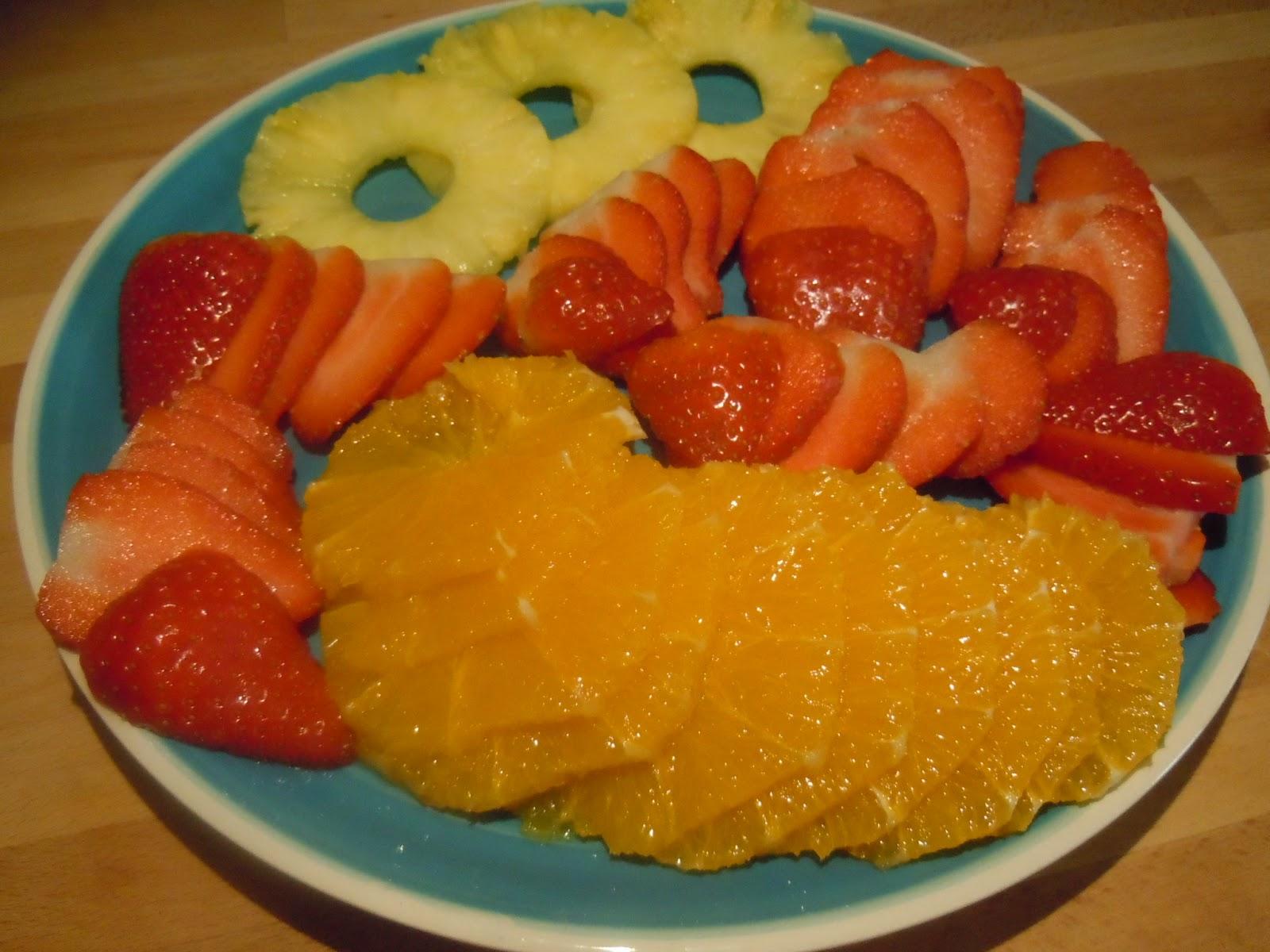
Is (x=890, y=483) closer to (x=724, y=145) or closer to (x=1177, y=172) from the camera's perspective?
(x=724, y=145)

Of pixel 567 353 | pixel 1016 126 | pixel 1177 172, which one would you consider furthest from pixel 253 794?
pixel 1177 172

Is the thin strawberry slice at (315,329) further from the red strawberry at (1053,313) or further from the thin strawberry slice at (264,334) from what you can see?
the red strawberry at (1053,313)

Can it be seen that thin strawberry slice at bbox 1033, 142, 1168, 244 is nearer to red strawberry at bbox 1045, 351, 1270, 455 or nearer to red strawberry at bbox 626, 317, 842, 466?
red strawberry at bbox 1045, 351, 1270, 455

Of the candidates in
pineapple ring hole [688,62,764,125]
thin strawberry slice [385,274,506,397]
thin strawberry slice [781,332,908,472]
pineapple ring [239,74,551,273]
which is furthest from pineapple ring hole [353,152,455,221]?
thin strawberry slice [781,332,908,472]

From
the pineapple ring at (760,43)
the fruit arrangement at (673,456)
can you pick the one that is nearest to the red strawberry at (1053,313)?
the fruit arrangement at (673,456)

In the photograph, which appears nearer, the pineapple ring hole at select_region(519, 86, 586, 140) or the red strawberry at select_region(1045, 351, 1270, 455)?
the red strawberry at select_region(1045, 351, 1270, 455)
